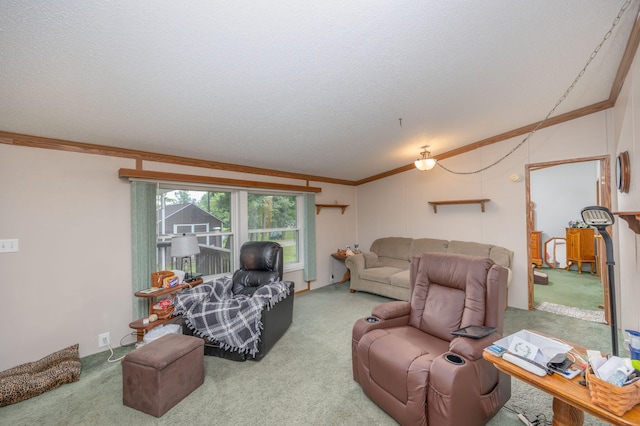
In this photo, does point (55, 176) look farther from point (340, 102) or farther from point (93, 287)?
point (340, 102)

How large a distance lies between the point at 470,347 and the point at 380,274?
111 inches

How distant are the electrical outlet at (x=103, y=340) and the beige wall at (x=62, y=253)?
0.10ft

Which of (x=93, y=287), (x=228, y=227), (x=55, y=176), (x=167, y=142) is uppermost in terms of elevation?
(x=167, y=142)

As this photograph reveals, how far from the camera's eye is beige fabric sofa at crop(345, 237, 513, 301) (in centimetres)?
396

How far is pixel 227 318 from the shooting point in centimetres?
252

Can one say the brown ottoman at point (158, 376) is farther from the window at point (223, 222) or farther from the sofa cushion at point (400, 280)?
the sofa cushion at point (400, 280)

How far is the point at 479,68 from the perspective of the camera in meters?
2.19

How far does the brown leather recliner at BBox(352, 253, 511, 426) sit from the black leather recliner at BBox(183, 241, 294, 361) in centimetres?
102

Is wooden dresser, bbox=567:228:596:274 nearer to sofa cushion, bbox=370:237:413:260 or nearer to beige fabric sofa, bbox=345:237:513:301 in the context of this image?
beige fabric sofa, bbox=345:237:513:301

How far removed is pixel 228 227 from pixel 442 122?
3.33m

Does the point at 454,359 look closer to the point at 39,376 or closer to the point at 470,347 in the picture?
the point at 470,347

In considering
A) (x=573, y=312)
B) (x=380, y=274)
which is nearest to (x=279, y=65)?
(x=380, y=274)

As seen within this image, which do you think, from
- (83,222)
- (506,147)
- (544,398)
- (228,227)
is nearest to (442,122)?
(506,147)

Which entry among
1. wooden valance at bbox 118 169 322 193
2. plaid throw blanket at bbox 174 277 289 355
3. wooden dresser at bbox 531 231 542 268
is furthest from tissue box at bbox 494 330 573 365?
wooden dresser at bbox 531 231 542 268
